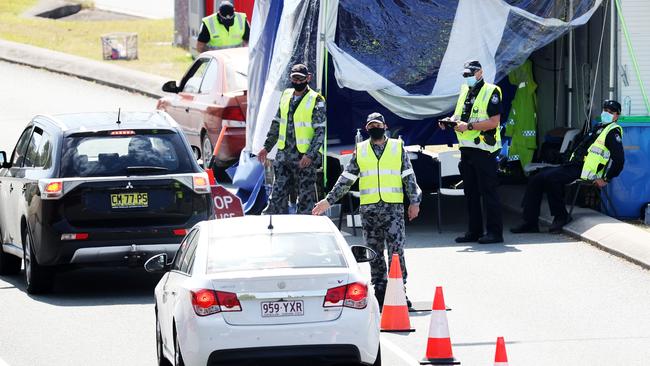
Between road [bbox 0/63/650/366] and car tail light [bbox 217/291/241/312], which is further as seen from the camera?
road [bbox 0/63/650/366]

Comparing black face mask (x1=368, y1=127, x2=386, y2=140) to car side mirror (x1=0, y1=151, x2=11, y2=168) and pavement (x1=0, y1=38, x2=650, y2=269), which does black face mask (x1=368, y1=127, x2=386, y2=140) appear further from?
car side mirror (x1=0, y1=151, x2=11, y2=168)

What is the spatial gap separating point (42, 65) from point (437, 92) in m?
17.5

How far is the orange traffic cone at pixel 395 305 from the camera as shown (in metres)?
12.7

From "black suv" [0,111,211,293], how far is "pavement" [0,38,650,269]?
4.67 metres

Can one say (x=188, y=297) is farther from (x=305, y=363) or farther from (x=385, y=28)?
(x=385, y=28)

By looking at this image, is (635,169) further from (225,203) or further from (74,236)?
(74,236)

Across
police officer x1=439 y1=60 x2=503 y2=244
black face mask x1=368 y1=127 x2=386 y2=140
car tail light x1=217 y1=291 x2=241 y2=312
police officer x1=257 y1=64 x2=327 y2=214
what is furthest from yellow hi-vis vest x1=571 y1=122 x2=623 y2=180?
car tail light x1=217 y1=291 x2=241 y2=312

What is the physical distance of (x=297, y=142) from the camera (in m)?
17.5

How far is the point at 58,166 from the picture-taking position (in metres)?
14.5

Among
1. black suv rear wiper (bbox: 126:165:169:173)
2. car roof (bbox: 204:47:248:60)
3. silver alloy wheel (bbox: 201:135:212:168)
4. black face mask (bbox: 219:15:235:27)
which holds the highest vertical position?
black face mask (bbox: 219:15:235:27)

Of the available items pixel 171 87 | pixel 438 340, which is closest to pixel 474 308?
pixel 438 340

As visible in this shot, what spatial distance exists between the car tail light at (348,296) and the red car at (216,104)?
407 inches

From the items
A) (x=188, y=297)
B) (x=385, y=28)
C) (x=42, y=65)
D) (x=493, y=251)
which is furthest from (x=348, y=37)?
(x=42, y=65)

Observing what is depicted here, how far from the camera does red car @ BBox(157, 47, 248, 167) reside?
2070 cm
